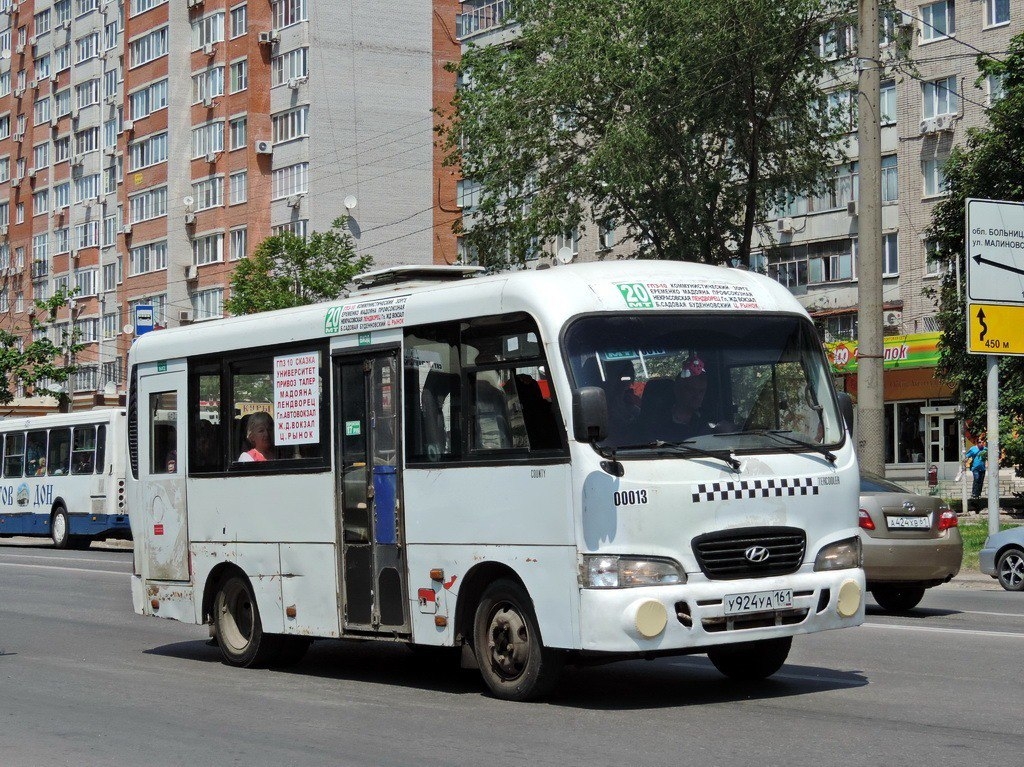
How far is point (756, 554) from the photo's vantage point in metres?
9.91

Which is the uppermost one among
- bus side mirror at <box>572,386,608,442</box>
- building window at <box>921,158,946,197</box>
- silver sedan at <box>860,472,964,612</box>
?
building window at <box>921,158,946,197</box>

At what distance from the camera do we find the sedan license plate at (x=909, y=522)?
16.6 m

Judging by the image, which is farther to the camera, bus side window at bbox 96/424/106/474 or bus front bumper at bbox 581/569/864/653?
bus side window at bbox 96/424/106/474

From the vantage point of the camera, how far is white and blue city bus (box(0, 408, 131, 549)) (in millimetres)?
37406

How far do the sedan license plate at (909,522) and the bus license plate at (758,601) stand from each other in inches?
276

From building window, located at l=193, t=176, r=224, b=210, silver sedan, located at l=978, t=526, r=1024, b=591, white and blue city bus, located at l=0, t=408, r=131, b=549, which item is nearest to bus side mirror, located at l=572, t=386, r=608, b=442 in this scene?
silver sedan, located at l=978, t=526, r=1024, b=591

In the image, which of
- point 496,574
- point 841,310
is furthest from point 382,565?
point 841,310

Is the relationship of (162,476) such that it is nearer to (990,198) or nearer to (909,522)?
(909,522)

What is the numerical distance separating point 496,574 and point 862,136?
554 inches

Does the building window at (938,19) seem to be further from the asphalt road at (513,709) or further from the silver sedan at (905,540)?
the asphalt road at (513,709)

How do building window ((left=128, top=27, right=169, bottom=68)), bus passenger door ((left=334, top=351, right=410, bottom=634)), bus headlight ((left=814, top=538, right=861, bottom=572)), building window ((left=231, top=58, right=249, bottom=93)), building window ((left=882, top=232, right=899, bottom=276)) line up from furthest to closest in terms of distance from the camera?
building window ((left=128, top=27, right=169, bottom=68)), building window ((left=231, top=58, right=249, bottom=93)), building window ((left=882, top=232, right=899, bottom=276)), bus passenger door ((left=334, top=351, right=410, bottom=634)), bus headlight ((left=814, top=538, right=861, bottom=572))

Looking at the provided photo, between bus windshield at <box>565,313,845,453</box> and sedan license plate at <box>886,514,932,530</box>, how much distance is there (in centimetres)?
627

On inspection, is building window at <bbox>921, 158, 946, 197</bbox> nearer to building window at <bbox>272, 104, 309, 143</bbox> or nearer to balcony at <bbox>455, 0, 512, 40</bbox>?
balcony at <bbox>455, 0, 512, 40</bbox>

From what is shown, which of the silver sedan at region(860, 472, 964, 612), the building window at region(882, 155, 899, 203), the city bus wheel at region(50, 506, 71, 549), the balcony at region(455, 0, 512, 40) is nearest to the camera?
the silver sedan at region(860, 472, 964, 612)
